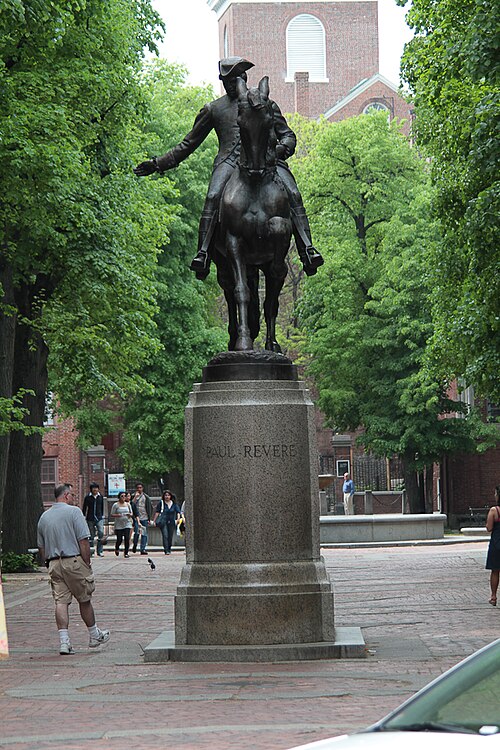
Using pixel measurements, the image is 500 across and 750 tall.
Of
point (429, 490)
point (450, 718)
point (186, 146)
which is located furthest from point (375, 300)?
point (450, 718)

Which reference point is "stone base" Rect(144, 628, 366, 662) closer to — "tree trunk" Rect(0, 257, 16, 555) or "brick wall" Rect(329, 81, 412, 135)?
"tree trunk" Rect(0, 257, 16, 555)

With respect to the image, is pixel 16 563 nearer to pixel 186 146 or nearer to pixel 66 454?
pixel 186 146

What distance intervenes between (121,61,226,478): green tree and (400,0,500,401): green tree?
16.7 m

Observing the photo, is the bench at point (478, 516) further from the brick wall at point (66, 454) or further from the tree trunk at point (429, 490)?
the brick wall at point (66, 454)

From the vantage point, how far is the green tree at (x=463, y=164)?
21.3 m

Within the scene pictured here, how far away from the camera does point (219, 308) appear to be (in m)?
61.9

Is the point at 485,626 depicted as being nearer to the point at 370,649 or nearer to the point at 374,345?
the point at 370,649

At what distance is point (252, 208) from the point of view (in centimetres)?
1403

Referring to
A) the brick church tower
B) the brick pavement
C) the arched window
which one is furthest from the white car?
the arched window

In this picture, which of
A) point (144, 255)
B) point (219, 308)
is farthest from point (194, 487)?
point (219, 308)

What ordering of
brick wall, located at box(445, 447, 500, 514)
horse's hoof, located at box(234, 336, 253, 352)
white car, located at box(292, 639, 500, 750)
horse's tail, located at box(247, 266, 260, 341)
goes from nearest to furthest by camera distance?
white car, located at box(292, 639, 500, 750) < horse's hoof, located at box(234, 336, 253, 352) < horse's tail, located at box(247, 266, 260, 341) < brick wall, located at box(445, 447, 500, 514)

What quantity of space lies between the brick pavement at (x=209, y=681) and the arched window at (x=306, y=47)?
228 ft

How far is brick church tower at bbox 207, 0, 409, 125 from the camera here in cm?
8525

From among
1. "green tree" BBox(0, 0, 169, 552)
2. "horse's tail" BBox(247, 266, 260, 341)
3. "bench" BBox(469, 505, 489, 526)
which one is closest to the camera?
"horse's tail" BBox(247, 266, 260, 341)
